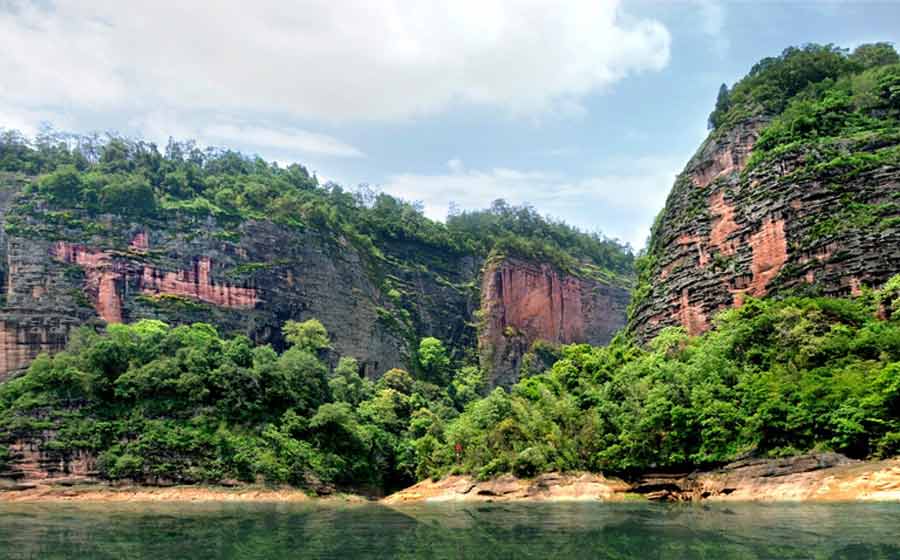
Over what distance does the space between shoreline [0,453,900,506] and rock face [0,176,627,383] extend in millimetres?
18740

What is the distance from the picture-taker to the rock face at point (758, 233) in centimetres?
4919

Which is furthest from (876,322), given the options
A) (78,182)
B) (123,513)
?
(78,182)

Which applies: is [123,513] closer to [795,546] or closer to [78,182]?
[795,546]

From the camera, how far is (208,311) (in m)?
74.9

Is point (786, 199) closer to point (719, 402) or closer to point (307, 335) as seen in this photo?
point (719, 402)

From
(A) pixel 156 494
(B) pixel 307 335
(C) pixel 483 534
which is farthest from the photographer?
(B) pixel 307 335

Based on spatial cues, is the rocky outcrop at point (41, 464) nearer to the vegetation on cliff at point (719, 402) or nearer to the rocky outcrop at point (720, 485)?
the rocky outcrop at point (720, 485)

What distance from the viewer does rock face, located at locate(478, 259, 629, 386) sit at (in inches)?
3716

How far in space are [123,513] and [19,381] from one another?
22.4m

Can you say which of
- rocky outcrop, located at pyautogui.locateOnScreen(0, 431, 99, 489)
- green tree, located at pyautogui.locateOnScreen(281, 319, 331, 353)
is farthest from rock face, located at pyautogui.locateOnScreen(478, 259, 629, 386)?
rocky outcrop, located at pyautogui.locateOnScreen(0, 431, 99, 489)

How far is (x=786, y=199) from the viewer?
178 feet

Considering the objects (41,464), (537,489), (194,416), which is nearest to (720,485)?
(537,489)

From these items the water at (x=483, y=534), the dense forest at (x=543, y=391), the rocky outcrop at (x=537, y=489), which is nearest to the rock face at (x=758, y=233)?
the dense forest at (x=543, y=391)

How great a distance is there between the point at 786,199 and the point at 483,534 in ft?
128
